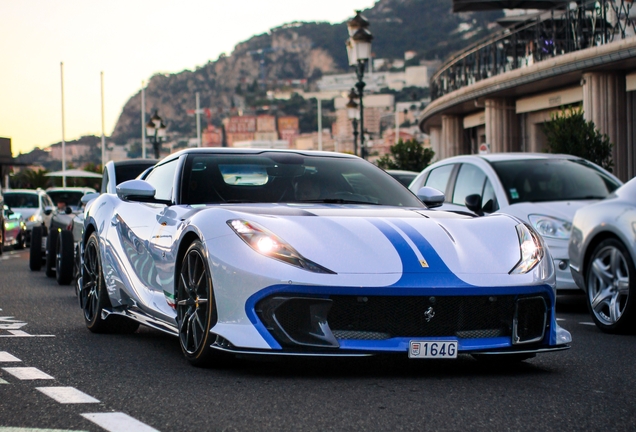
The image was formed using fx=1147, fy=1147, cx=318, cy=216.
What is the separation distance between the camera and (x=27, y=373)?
6.30m

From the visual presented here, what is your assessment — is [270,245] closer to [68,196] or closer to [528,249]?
[528,249]

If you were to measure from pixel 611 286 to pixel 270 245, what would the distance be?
3.86 metres

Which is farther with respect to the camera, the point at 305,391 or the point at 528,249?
the point at 528,249

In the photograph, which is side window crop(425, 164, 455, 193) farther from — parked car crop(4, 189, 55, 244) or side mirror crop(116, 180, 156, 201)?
parked car crop(4, 189, 55, 244)

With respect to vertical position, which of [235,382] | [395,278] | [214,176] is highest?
[214,176]

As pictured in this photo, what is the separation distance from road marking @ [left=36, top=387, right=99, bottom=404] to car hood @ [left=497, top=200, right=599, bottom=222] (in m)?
6.73

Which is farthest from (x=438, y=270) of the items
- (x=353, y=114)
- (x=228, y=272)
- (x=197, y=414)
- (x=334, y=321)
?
(x=353, y=114)

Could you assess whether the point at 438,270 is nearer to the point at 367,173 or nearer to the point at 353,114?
the point at 367,173

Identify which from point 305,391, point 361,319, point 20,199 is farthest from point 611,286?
point 20,199

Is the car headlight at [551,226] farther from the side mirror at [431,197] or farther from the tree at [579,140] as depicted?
the tree at [579,140]

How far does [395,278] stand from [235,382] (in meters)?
0.98

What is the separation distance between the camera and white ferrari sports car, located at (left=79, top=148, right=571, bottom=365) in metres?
5.92

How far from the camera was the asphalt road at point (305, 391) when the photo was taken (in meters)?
4.86

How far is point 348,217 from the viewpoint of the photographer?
646 cm
